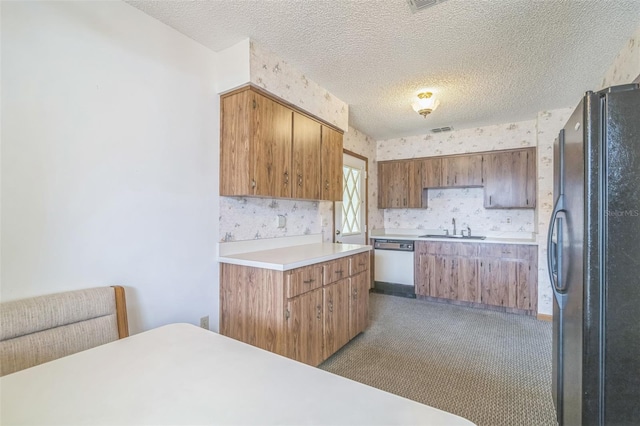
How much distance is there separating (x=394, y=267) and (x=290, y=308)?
113 inches

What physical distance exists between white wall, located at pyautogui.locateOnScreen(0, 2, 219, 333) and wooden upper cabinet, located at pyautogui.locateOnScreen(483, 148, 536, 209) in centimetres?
371

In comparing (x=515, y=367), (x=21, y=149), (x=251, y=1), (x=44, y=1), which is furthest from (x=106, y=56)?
(x=515, y=367)

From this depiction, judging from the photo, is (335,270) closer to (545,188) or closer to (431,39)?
(431,39)

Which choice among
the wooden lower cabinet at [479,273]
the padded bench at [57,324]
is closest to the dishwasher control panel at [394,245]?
the wooden lower cabinet at [479,273]

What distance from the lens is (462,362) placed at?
2.50m

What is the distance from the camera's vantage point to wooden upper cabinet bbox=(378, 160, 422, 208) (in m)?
4.68

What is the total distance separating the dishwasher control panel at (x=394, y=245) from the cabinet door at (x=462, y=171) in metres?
1.06

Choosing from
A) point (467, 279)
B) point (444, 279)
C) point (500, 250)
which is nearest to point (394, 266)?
point (444, 279)

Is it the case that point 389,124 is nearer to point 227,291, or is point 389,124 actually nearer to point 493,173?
point 493,173

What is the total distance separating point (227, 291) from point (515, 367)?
2417mm

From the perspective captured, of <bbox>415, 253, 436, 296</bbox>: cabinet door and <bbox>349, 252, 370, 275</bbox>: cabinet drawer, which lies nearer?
<bbox>349, 252, 370, 275</bbox>: cabinet drawer

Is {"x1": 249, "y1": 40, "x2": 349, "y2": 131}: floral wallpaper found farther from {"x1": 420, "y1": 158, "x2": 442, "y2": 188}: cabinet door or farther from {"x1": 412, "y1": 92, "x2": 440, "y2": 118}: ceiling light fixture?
{"x1": 420, "y1": 158, "x2": 442, "y2": 188}: cabinet door

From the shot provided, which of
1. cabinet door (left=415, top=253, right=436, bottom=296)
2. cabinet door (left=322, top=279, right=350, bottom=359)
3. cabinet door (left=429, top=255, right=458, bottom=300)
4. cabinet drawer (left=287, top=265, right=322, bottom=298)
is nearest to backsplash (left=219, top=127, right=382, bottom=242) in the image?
cabinet drawer (left=287, top=265, right=322, bottom=298)

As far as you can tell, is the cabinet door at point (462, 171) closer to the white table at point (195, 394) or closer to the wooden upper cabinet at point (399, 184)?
the wooden upper cabinet at point (399, 184)
